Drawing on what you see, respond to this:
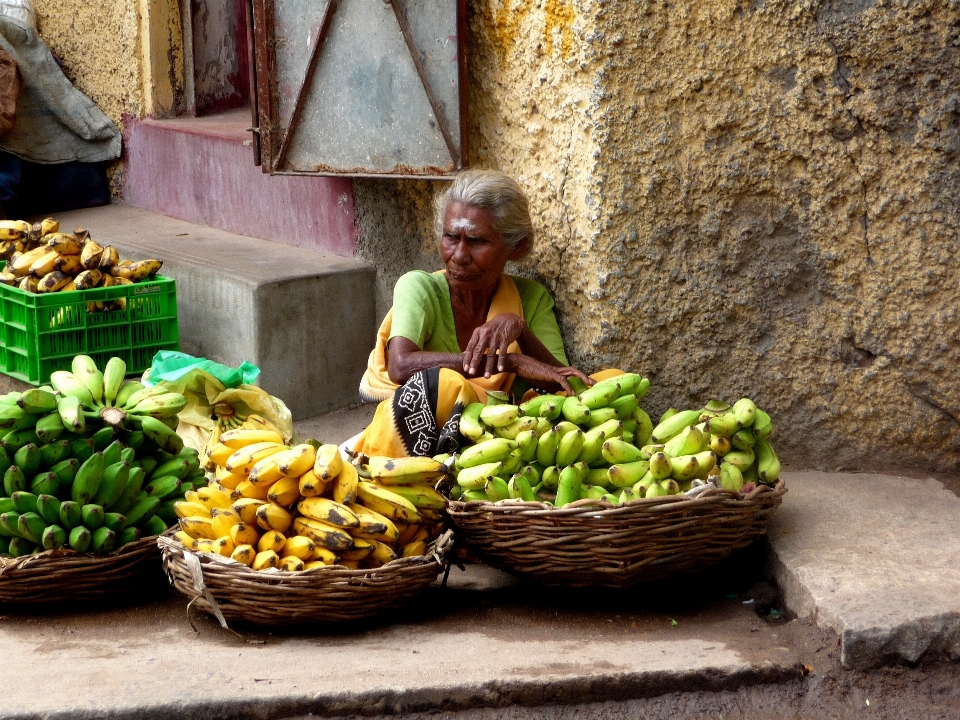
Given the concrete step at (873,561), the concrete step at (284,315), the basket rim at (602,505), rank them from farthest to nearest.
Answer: the concrete step at (284,315) → the basket rim at (602,505) → the concrete step at (873,561)

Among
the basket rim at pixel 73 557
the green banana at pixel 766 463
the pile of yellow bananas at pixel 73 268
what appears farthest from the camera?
the pile of yellow bananas at pixel 73 268

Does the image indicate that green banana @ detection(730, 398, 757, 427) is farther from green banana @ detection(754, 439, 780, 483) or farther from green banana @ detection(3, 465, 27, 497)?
green banana @ detection(3, 465, 27, 497)

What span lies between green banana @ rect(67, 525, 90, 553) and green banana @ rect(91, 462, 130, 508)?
0.36ft

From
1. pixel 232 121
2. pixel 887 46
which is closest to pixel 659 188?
pixel 887 46

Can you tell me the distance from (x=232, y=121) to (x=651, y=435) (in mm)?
3788

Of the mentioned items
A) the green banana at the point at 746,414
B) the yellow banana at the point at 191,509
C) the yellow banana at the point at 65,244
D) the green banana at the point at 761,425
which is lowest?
the yellow banana at the point at 191,509

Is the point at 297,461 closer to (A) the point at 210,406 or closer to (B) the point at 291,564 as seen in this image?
(B) the point at 291,564

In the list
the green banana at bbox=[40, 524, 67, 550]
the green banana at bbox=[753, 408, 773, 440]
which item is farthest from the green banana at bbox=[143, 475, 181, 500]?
the green banana at bbox=[753, 408, 773, 440]

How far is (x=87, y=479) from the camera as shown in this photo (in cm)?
325

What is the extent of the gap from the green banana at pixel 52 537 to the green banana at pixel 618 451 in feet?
5.13

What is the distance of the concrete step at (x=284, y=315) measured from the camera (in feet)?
15.8

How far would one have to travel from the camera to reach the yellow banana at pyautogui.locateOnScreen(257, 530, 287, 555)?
307 cm

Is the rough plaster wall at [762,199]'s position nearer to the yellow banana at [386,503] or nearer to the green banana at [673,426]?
the green banana at [673,426]

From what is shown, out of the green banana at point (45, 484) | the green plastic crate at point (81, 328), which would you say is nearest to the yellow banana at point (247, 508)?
the green banana at point (45, 484)
